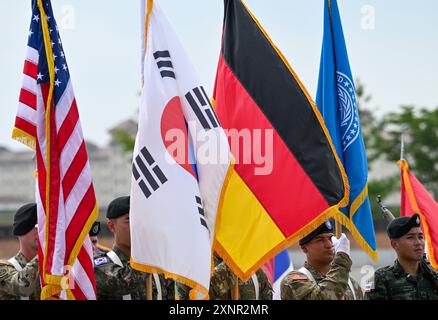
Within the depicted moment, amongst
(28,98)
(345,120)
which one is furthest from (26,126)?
(345,120)

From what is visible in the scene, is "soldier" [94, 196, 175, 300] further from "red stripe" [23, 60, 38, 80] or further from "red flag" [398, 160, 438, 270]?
"red flag" [398, 160, 438, 270]

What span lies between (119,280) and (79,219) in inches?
21.7

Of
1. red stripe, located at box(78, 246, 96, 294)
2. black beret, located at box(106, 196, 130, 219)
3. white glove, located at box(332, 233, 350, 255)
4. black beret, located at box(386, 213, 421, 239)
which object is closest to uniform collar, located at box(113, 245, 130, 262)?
black beret, located at box(106, 196, 130, 219)

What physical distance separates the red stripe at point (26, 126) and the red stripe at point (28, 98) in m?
0.13

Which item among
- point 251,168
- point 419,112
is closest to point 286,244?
point 251,168

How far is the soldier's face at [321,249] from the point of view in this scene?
6.49 m

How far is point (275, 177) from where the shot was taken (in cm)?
638

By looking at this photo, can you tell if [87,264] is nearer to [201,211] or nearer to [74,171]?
[74,171]

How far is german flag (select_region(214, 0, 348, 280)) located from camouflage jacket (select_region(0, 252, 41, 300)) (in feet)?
4.17

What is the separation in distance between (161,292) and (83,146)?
126 cm

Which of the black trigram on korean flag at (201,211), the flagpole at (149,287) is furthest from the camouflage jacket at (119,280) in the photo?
the black trigram on korean flag at (201,211)

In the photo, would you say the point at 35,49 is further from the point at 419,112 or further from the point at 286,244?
the point at 419,112

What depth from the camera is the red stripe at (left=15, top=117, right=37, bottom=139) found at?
233 inches

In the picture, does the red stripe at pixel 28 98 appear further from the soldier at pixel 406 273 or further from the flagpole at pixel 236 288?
the soldier at pixel 406 273
